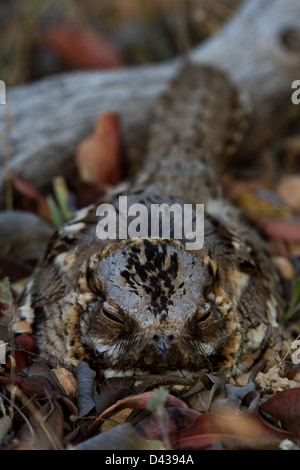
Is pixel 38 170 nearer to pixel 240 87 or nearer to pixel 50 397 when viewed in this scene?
pixel 240 87

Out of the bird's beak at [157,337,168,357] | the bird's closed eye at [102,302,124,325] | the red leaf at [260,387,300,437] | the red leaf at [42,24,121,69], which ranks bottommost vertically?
the red leaf at [260,387,300,437]

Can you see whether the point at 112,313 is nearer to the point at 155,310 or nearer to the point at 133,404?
the point at 155,310

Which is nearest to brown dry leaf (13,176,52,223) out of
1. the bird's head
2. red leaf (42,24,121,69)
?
the bird's head

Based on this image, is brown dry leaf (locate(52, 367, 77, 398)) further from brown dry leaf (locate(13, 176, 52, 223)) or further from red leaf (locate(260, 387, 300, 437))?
brown dry leaf (locate(13, 176, 52, 223))

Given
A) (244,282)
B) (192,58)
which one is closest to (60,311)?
(244,282)

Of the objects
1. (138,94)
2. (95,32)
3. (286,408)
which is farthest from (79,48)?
(286,408)

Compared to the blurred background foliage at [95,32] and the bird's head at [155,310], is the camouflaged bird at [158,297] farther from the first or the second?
the blurred background foliage at [95,32]
